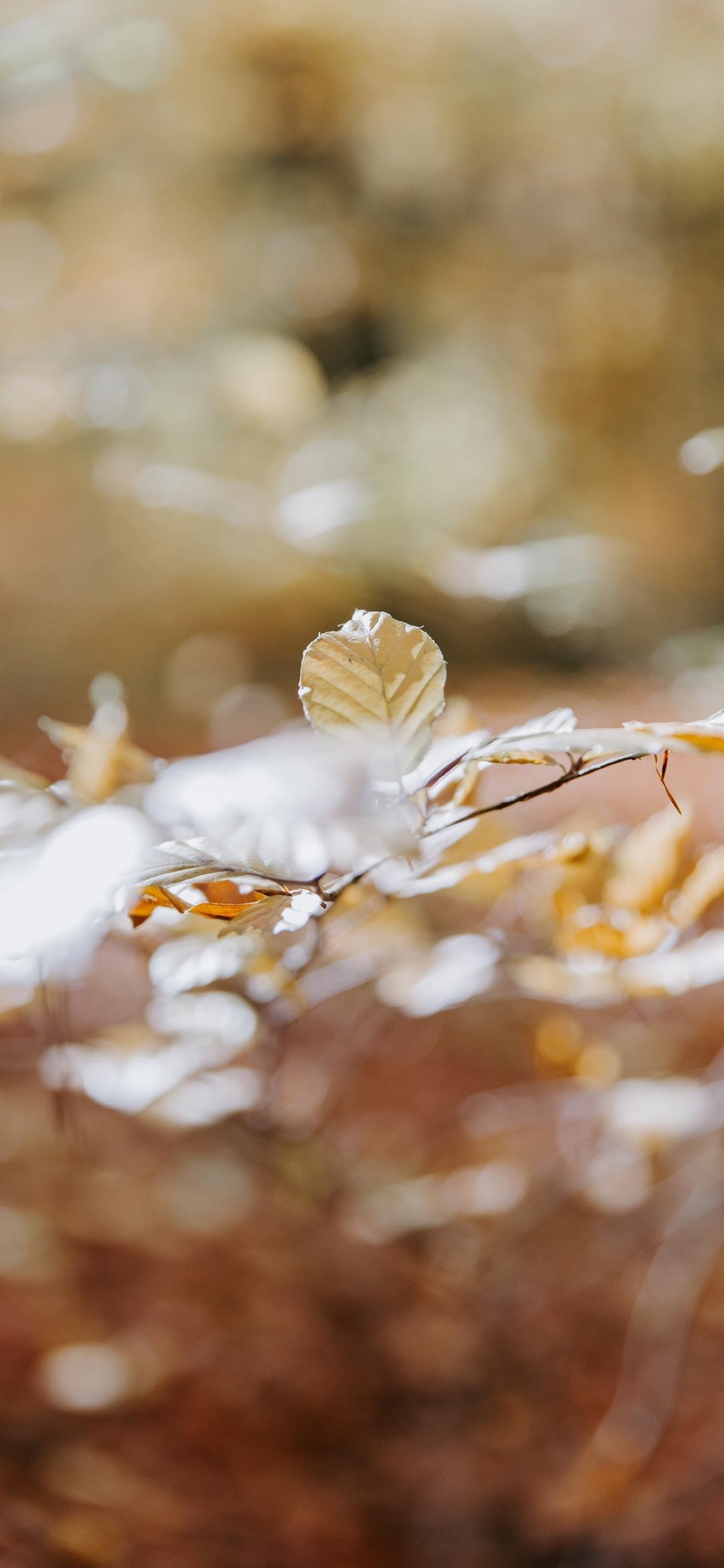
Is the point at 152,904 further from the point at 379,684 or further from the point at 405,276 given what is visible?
the point at 405,276

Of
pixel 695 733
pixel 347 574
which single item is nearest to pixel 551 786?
pixel 695 733

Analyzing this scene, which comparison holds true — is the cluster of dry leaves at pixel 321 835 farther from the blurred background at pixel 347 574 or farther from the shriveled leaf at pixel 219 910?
the blurred background at pixel 347 574

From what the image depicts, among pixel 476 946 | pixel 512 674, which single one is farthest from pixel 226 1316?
pixel 512 674

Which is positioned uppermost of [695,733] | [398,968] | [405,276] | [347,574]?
[405,276]

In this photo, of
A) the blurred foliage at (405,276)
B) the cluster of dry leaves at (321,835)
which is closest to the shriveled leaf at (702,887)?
the cluster of dry leaves at (321,835)

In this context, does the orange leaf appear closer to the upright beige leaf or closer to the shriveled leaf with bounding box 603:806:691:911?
the upright beige leaf

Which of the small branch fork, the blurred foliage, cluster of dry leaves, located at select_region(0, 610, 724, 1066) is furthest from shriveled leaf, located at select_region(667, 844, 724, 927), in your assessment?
the blurred foliage
